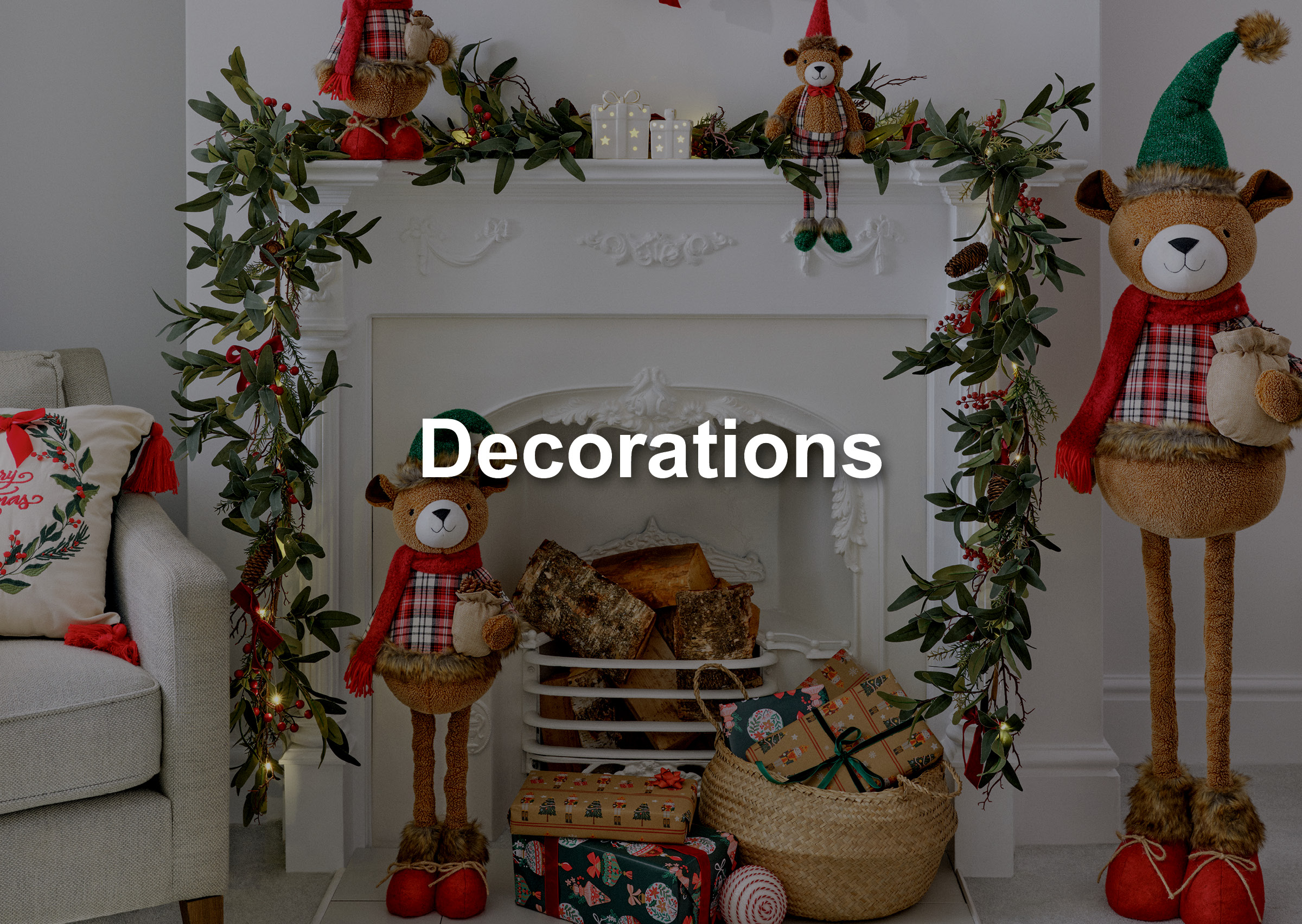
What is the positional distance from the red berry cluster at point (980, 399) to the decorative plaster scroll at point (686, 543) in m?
0.65

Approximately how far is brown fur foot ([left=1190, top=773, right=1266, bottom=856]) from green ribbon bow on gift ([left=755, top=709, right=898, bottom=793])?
525 millimetres

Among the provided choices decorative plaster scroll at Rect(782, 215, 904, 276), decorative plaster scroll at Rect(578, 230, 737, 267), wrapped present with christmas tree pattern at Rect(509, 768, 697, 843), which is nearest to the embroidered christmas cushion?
wrapped present with christmas tree pattern at Rect(509, 768, 697, 843)

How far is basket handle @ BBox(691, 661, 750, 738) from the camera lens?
1918 mm

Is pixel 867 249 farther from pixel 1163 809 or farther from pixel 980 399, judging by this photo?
pixel 1163 809

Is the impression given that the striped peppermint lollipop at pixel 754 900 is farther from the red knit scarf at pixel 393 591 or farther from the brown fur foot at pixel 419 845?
the red knit scarf at pixel 393 591

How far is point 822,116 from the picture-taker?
181 cm

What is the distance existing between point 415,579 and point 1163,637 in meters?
1.32

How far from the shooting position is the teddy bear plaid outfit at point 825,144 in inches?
71.6

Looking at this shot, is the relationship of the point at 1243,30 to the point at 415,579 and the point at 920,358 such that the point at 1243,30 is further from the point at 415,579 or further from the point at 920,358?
the point at 415,579

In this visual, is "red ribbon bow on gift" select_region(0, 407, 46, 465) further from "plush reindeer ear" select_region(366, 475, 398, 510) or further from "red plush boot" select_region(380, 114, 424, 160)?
"red plush boot" select_region(380, 114, 424, 160)

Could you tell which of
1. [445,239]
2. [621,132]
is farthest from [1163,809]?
[445,239]

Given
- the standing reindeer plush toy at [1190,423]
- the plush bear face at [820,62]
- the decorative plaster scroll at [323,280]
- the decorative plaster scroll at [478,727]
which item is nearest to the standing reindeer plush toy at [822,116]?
the plush bear face at [820,62]

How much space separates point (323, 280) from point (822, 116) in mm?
964

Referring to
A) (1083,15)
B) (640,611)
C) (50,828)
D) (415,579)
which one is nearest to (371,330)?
(415,579)
